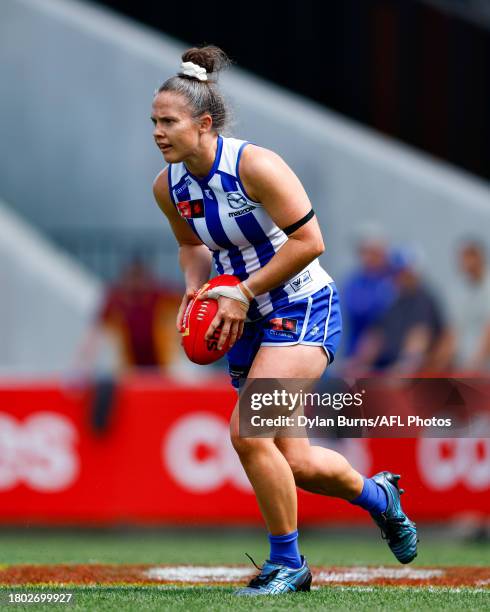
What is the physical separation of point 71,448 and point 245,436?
4125 millimetres

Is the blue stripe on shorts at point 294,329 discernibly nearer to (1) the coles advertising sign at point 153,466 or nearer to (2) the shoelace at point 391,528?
(2) the shoelace at point 391,528

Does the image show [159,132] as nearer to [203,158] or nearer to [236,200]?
[203,158]

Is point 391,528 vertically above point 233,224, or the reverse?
point 233,224

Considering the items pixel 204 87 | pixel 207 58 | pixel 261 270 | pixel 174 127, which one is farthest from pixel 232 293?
pixel 207 58

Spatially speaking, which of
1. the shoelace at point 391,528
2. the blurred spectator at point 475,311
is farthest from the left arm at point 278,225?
the blurred spectator at point 475,311

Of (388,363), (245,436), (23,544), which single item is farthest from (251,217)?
(388,363)

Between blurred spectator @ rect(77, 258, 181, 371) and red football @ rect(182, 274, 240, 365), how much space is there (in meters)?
5.05

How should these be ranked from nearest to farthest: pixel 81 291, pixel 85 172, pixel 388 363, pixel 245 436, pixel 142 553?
Result: pixel 245 436 → pixel 142 553 → pixel 388 363 → pixel 81 291 → pixel 85 172

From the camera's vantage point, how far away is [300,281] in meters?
5.12

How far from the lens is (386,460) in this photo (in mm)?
8906

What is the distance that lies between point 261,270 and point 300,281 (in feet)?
0.79

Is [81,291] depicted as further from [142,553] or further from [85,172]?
[142,553]

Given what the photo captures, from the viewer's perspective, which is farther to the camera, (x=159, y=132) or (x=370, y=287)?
(x=370, y=287)

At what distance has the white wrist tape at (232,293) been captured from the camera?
193 inches
